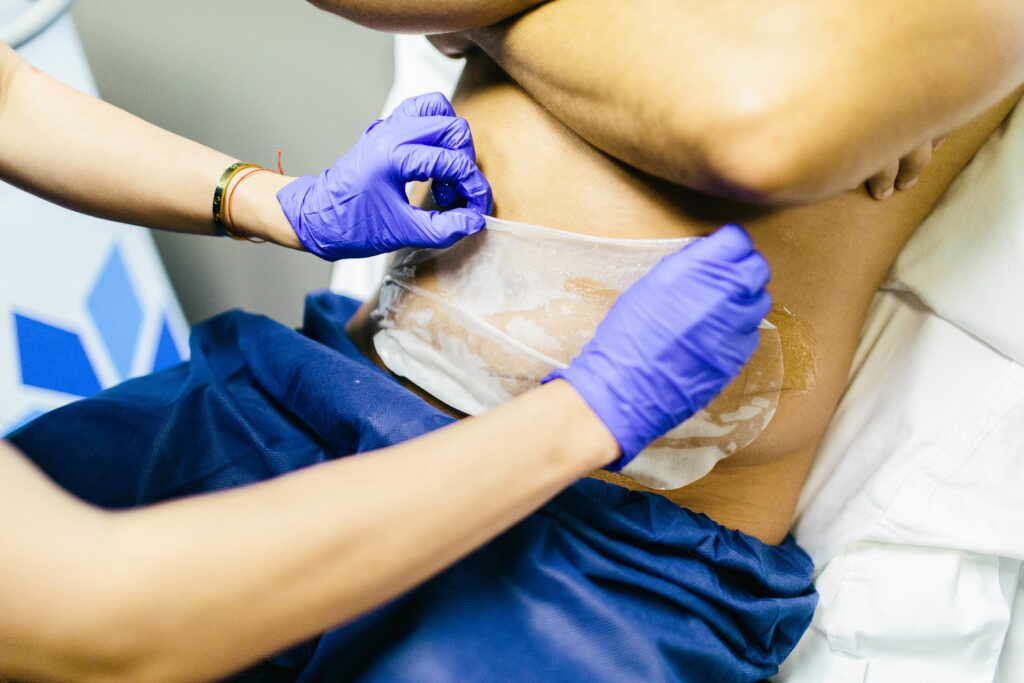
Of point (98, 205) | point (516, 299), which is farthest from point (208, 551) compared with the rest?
Answer: point (98, 205)

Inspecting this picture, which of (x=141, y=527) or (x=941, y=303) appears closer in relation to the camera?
(x=141, y=527)

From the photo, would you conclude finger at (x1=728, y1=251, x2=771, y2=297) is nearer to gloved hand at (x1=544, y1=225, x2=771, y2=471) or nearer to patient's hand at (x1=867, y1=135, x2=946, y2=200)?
gloved hand at (x1=544, y1=225, x2=771, y2=471)

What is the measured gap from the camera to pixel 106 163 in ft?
2.50

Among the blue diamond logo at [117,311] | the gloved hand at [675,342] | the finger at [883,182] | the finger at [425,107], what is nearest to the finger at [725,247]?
the gloved hand at [675,342]

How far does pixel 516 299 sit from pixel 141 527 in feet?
1.27

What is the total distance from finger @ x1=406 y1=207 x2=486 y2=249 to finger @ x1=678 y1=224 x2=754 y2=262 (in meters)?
0.24

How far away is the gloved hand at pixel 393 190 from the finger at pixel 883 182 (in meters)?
0.37

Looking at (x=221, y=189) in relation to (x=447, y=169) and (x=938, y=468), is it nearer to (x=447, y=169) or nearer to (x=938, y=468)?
(x=447, y=169)

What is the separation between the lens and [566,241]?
0.62 metres

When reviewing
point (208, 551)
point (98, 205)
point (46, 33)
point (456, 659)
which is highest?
point (46, 33)

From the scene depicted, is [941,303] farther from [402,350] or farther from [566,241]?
[402,350]

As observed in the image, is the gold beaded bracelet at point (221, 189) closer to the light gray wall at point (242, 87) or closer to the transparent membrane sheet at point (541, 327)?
the transparent membrane sheet at point (541, 327)

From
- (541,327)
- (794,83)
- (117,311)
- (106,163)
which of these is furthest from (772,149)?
(117,311)

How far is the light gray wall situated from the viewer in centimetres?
114
